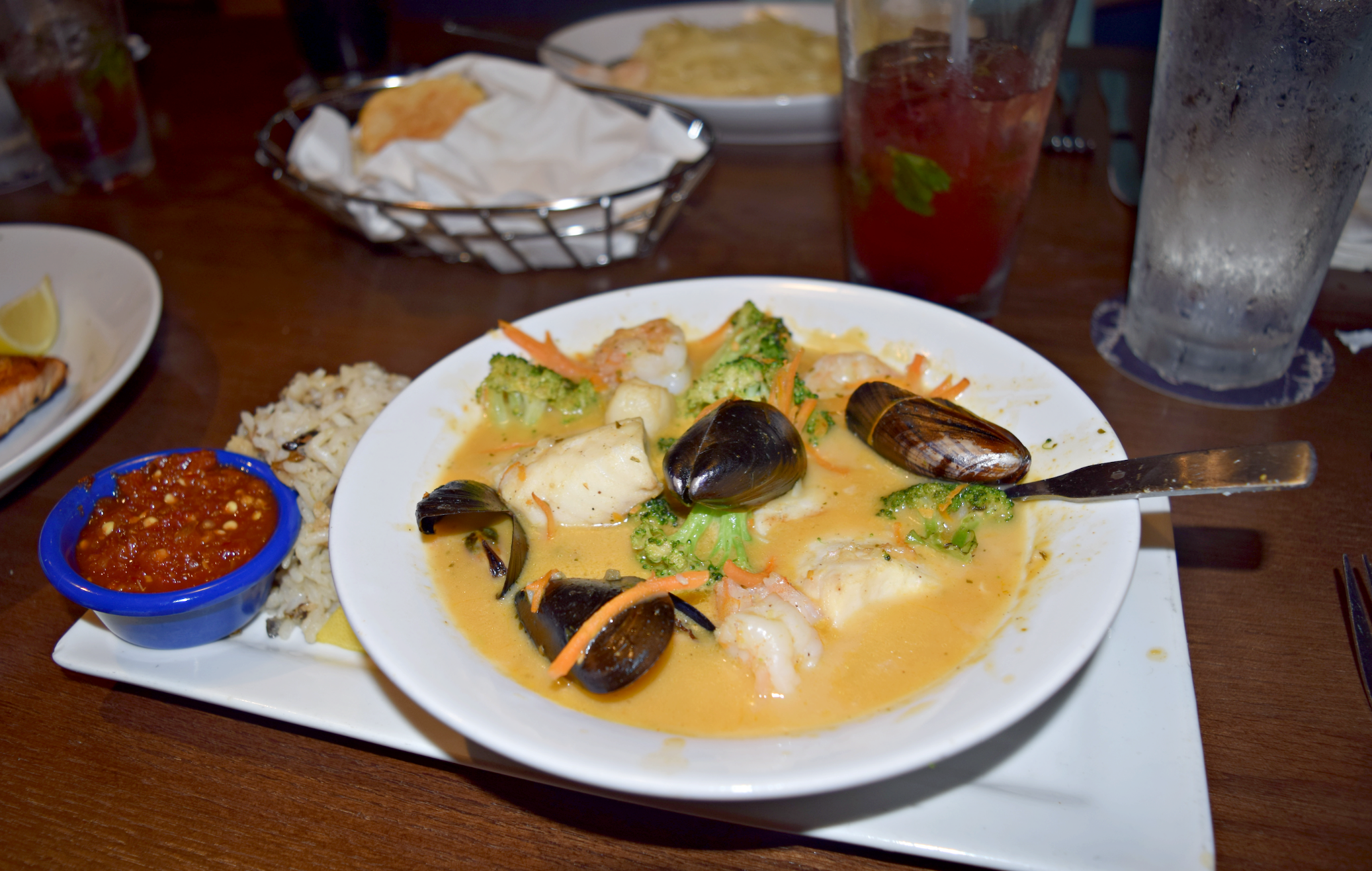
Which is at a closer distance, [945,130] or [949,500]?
[949,500]

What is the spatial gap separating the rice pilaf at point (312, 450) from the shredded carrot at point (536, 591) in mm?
468

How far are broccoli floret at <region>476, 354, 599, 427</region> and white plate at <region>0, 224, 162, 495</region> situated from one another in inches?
45.4

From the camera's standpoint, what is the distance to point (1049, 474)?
200 centimetres

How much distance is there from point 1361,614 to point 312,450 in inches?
98.9

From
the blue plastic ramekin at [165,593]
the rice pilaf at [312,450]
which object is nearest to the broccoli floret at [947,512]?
the rice pilaf at [312,450]

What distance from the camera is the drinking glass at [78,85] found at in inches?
146

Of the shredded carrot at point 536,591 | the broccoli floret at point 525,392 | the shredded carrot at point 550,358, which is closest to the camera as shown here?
the shredded carrot at point 536,591

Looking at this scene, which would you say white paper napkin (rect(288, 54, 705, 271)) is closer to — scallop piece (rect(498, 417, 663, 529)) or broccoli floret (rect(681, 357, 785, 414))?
broccoli floret (rect(681, 357, 785, 414))

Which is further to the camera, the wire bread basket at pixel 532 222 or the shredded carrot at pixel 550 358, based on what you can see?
the wire bread basket at pixel 532 222

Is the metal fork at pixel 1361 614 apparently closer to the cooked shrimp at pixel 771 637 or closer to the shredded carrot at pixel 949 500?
the shredded carrot at pixel 949 500

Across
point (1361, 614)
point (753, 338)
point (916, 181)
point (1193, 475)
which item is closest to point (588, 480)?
point (753, 338)

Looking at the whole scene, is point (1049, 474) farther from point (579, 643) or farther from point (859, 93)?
point (859, 93)

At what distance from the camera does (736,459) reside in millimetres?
1875

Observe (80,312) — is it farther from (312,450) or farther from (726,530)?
(726,530)
